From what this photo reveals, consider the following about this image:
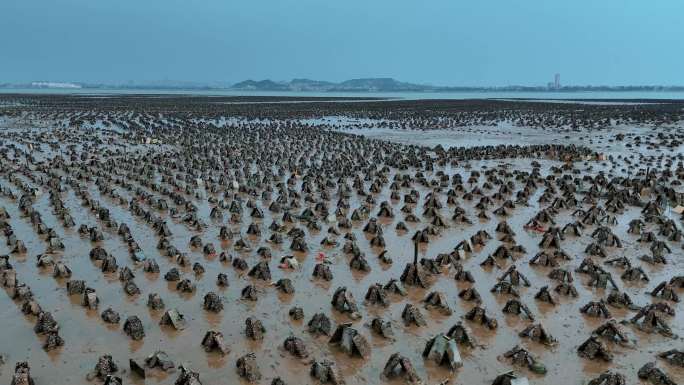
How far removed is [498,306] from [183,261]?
7.23 m

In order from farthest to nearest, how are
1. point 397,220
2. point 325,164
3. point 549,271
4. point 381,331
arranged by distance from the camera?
point 325,164 → point 397,220 → point 549,271 → point 381,331

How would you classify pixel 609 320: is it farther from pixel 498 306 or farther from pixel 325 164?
pixel 325 164

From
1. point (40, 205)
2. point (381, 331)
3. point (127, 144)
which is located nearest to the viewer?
point (381, 331)

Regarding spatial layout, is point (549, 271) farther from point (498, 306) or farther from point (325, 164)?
point (325, 164)

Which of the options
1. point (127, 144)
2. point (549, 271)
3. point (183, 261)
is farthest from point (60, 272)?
point (127, 144)

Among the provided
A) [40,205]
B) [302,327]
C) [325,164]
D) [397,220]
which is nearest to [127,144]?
[325,164]

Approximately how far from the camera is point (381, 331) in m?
10.1

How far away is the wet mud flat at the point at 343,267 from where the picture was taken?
937cm

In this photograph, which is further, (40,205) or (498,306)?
(40,205)

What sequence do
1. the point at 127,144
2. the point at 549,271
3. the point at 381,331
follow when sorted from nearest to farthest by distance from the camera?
the point at 381,331 → the point at 549,271 → the point at 127,144

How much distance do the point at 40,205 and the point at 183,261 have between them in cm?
868

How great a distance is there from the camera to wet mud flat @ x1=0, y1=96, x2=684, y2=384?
30.7 feet

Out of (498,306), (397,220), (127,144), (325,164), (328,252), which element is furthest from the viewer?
(127,144)

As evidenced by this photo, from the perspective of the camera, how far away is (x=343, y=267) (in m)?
13.6
